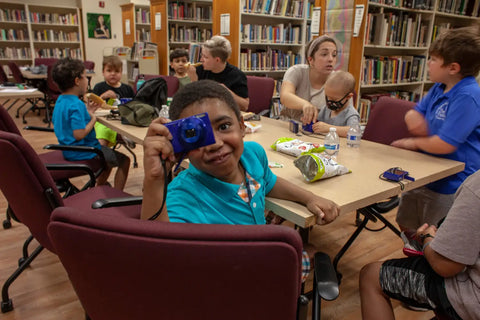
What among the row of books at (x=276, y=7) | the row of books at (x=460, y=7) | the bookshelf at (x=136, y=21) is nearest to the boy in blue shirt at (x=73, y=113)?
the row of books at (x=276, y=7)

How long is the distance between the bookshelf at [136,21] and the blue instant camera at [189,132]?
6.81m

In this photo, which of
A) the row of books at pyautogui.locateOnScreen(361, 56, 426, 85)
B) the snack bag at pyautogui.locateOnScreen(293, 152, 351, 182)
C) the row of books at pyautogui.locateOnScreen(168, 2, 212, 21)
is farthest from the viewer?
the row of books at pyautogui.locateOnScreen(168, 2, 212, 21)

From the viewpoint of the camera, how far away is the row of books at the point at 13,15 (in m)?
7.21

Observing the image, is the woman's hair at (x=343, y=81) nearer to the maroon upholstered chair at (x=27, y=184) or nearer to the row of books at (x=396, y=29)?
the maroon upholstered chair at (x=27, y=184)

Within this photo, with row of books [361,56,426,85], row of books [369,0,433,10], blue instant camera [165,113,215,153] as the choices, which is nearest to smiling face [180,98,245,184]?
blue instant camera [165,113,215,153]

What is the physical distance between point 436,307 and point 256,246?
849 mm

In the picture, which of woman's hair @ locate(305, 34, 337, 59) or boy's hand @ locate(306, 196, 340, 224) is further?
woman's hair @ locate(305, 34, 337, 59)

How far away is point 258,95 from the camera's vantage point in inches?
130

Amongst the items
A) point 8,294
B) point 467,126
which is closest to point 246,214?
point 467,126

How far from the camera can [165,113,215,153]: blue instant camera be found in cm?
76

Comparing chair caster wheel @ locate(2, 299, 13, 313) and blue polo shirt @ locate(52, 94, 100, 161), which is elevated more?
blue polo shirt @ locate(52, 94, 100, 161)

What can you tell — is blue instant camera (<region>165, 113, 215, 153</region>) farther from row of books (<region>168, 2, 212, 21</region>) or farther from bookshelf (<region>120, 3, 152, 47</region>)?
bookshelf (<region>120, 3, 152, 47</region>)

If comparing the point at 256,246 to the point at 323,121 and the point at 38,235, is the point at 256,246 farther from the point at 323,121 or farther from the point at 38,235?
the point at 323,121

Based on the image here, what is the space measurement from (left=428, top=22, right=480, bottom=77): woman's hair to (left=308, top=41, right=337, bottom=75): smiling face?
2.51 ft
